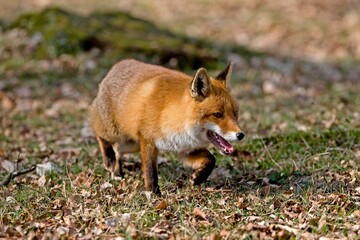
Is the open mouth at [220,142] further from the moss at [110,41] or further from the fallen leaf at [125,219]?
the moss at [110,41]

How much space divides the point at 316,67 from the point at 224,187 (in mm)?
8442

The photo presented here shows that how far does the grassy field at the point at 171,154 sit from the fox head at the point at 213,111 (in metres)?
0.59

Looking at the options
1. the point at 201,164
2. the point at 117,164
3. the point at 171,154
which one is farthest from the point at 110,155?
the point at 201,164

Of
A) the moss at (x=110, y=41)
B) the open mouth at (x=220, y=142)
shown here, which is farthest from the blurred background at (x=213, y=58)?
the open mouth at (x=220, y=142)

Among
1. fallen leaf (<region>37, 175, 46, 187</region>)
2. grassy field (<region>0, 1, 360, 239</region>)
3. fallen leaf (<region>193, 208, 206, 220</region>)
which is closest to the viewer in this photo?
grassy field (<region>0, 1, 360, 239</region>)

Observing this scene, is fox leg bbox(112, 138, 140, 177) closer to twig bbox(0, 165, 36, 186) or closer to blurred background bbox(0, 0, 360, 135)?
twig bbox(0, 165, 36, 186)

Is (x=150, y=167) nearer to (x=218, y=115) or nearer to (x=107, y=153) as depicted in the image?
(x=218, y=115)

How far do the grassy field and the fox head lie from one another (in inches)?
23.3

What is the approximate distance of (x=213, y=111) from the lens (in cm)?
580

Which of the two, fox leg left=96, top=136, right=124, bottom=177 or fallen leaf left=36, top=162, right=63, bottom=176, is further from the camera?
fox leg left=96, top=136, right=124, bottom=177

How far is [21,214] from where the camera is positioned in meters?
5.48

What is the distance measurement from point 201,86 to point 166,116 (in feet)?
1.62


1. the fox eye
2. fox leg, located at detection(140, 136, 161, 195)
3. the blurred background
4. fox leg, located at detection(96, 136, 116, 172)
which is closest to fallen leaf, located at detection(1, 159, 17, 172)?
fox leg, located at detection(96, 136, 116, 172)

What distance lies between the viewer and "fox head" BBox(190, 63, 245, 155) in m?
5.75
